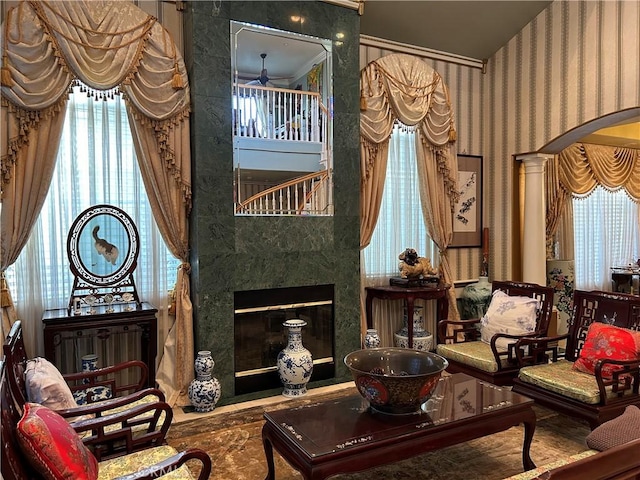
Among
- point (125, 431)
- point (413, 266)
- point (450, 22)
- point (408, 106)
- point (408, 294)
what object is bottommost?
point (125, 431)

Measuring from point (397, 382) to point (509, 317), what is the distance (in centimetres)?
193

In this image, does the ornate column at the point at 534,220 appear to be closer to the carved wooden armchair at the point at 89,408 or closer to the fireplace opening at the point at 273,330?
the fireplace opening at the point at 273,330

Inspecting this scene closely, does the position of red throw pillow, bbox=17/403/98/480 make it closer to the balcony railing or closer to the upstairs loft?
the upstairs loft

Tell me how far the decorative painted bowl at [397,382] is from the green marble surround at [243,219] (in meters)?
1.55

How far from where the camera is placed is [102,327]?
332 centimetres

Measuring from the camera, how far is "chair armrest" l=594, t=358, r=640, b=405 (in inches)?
111

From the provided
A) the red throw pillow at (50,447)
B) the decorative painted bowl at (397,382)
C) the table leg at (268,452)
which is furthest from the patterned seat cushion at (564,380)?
the red throw pillow at (50,447)

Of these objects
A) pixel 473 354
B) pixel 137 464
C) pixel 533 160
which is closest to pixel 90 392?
pixel 137 464

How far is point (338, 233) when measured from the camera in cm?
438

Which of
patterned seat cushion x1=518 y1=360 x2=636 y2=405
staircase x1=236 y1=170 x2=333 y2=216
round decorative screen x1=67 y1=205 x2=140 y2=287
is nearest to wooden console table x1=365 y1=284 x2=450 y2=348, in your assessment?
staircase x1=236 y1=170 x2=333 y2=216

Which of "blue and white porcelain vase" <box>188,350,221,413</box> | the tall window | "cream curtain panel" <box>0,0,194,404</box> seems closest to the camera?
"cream curtain panel" <box>0,0,194,404</box>

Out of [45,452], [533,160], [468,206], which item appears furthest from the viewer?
[468,206]

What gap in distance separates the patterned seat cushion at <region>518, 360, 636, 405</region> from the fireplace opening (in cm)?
174

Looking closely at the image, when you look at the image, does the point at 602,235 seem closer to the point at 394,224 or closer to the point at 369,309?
the point at 394,224
